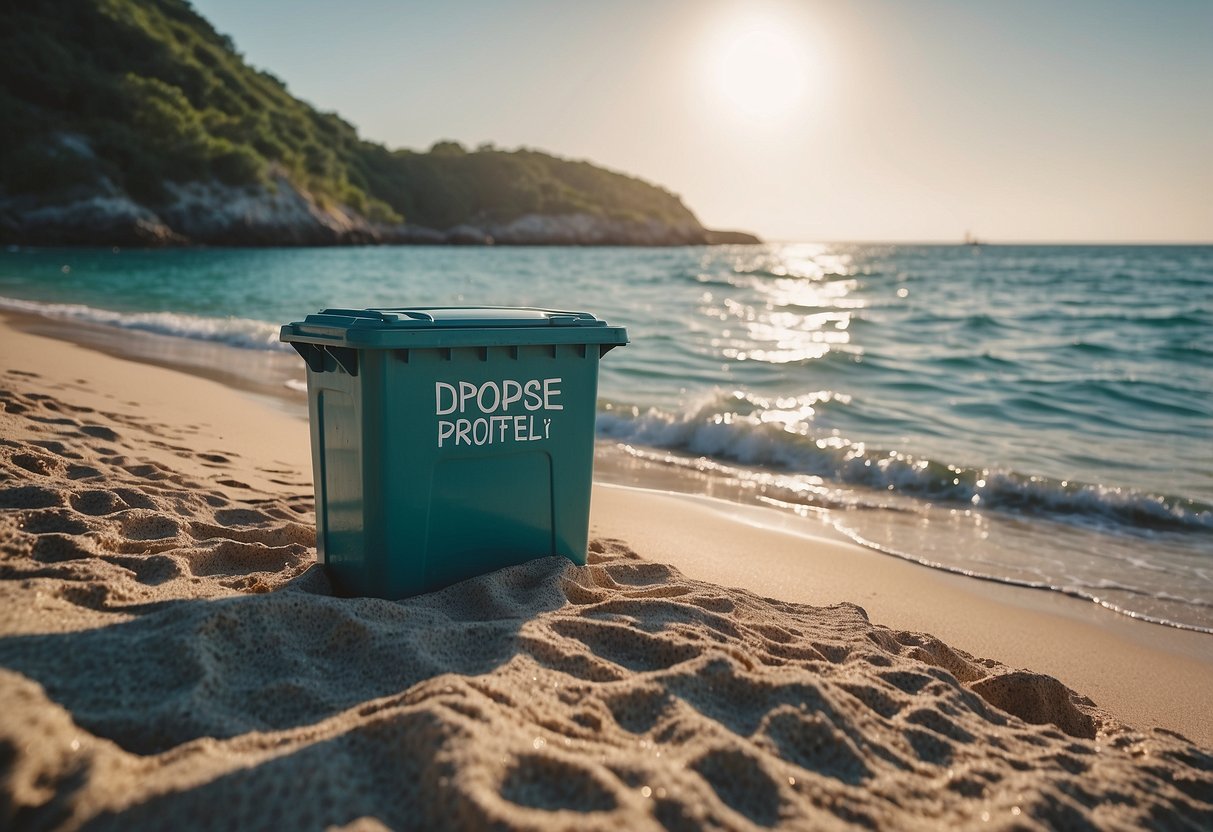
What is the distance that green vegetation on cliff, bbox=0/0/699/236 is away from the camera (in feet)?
122

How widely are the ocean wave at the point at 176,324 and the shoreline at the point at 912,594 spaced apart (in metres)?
6.13

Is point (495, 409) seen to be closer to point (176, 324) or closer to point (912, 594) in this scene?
point (912, 594)

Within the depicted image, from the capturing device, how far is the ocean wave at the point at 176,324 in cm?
1181

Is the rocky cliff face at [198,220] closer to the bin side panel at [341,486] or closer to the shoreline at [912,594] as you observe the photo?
the shoreline at [912,594]

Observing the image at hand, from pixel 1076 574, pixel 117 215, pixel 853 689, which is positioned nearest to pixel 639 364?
pixel 1076 574

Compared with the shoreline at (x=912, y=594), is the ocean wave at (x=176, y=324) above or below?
below

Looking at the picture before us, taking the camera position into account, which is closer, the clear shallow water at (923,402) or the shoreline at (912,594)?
the shoreline at (912,594)

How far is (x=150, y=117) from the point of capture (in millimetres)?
41969

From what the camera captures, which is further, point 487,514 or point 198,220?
point 198,220

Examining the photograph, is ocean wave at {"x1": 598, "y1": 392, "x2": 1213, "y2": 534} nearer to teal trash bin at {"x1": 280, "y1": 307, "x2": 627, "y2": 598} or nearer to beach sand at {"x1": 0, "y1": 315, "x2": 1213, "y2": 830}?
beach sand at {"x1": 0, "y1": 315, "x2": 1213, "y2": 830}

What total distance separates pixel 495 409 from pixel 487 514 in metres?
0.38

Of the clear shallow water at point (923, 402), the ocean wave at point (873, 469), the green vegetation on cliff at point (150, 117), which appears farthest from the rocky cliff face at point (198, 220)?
the ocean wave at point (873, 469)

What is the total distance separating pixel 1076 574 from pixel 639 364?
706cm

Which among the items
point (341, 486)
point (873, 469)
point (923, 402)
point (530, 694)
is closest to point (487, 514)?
point (341, 486)
